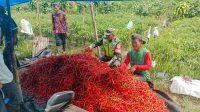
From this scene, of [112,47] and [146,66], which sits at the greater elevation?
[112,47]

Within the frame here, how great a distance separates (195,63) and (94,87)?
5288 millimetres

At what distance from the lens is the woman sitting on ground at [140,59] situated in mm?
5895

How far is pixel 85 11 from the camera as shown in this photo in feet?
77.1

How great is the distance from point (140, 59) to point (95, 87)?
1.70 m

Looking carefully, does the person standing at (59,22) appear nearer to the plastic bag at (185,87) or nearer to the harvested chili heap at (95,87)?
the plastic bag at (185,87)

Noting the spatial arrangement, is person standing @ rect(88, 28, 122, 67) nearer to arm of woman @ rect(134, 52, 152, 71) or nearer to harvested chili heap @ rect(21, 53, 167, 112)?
arm of woman @ rect(134, 52, 152, 71)

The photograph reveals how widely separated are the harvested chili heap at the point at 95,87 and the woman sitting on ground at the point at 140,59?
837 mm

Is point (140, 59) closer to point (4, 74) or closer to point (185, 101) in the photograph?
point (185, 101)

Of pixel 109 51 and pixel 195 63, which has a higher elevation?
pixel 109 51

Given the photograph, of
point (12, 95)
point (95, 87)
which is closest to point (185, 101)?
point (95, 87)

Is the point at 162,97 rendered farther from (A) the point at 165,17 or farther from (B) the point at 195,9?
(B) the point at 195,9

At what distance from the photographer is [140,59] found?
611cm

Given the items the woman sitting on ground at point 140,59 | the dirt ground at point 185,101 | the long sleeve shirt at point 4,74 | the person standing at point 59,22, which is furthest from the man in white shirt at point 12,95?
the person standing at point 59,22

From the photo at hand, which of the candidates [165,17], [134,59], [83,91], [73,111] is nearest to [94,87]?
[83,91]
